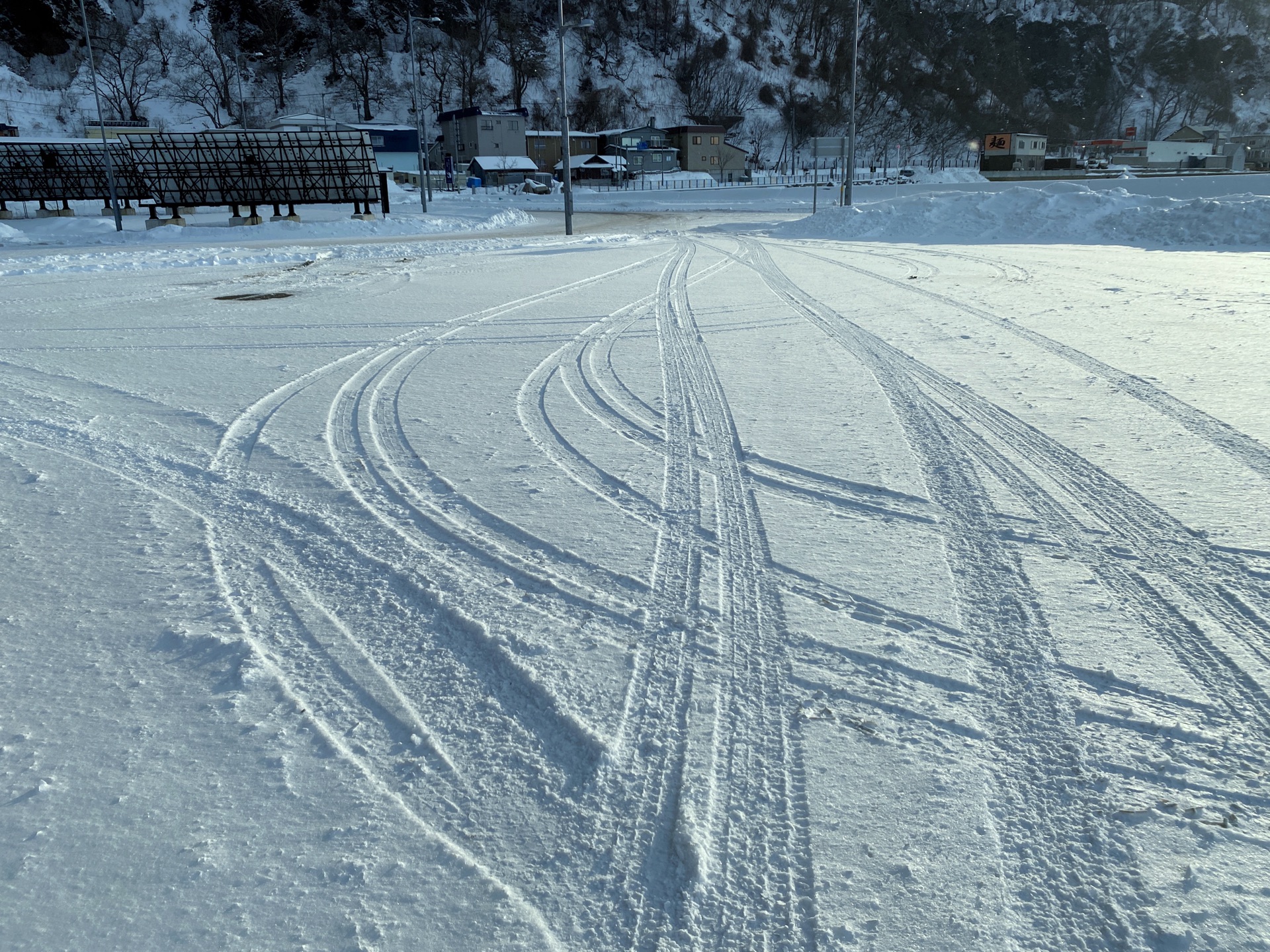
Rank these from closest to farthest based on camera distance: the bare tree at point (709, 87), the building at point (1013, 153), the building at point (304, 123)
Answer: the building at point (1013, 153) < the building at point (304, 123) < the bare tree at point (709, 87)

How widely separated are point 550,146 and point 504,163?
60.0ft

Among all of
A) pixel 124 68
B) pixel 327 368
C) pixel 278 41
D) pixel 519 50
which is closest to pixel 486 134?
pixel 519 50

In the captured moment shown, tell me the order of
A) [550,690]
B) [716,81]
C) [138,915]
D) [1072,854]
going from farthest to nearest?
[716,81]
[550,690]
[1072,854]
[138,915]

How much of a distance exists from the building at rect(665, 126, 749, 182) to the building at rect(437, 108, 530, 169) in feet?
57.0

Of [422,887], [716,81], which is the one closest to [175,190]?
[422,887]

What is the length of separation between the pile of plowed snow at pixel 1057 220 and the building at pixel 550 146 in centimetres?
6806

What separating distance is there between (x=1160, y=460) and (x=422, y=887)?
4823 millimetres

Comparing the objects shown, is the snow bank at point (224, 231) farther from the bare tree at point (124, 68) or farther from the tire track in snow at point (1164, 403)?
the bare tree at point (124, 68)

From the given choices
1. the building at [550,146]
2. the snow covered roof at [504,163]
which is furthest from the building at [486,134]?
the snow covered roof at [504,163]

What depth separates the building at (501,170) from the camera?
71938 millimetres

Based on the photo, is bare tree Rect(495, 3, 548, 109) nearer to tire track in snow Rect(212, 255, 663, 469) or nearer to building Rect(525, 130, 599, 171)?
building Rect(525, 130, 599, 171)

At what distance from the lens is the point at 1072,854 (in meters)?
2.19

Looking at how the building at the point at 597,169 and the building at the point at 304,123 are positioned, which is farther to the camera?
the building at the point at 597,169

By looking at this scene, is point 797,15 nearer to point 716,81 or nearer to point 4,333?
point 716,81
